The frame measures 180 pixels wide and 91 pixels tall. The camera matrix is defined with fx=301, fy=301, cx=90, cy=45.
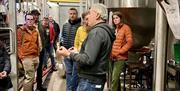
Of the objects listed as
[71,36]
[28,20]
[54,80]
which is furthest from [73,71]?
[54,80]

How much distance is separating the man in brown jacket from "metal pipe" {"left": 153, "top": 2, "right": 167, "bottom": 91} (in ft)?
10.3

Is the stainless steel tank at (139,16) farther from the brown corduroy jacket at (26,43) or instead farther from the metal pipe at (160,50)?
the metal pipe at (160,50)

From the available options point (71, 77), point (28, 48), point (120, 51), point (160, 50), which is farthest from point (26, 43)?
point (160, 50)

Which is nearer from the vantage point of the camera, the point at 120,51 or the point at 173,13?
the point at 173,13

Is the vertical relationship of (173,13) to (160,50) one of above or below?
above

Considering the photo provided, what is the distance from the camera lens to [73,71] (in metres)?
4.88

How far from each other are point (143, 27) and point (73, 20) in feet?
4.64

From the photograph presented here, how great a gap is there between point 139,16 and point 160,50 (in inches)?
136

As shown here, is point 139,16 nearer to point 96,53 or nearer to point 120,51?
point 120,51

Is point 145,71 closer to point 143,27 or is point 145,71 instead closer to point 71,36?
point 143,27

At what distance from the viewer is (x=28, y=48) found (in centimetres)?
508

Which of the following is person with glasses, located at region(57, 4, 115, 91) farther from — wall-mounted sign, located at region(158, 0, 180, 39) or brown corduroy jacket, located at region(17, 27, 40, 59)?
brown corduroy jacket, located at region(17, 27, 40, 59)

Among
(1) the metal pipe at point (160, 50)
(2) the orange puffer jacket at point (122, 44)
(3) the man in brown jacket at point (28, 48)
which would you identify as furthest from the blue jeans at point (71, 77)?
(1) the metal pipe at point (160, 50)

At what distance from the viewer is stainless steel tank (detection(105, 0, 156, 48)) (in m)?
5.28
